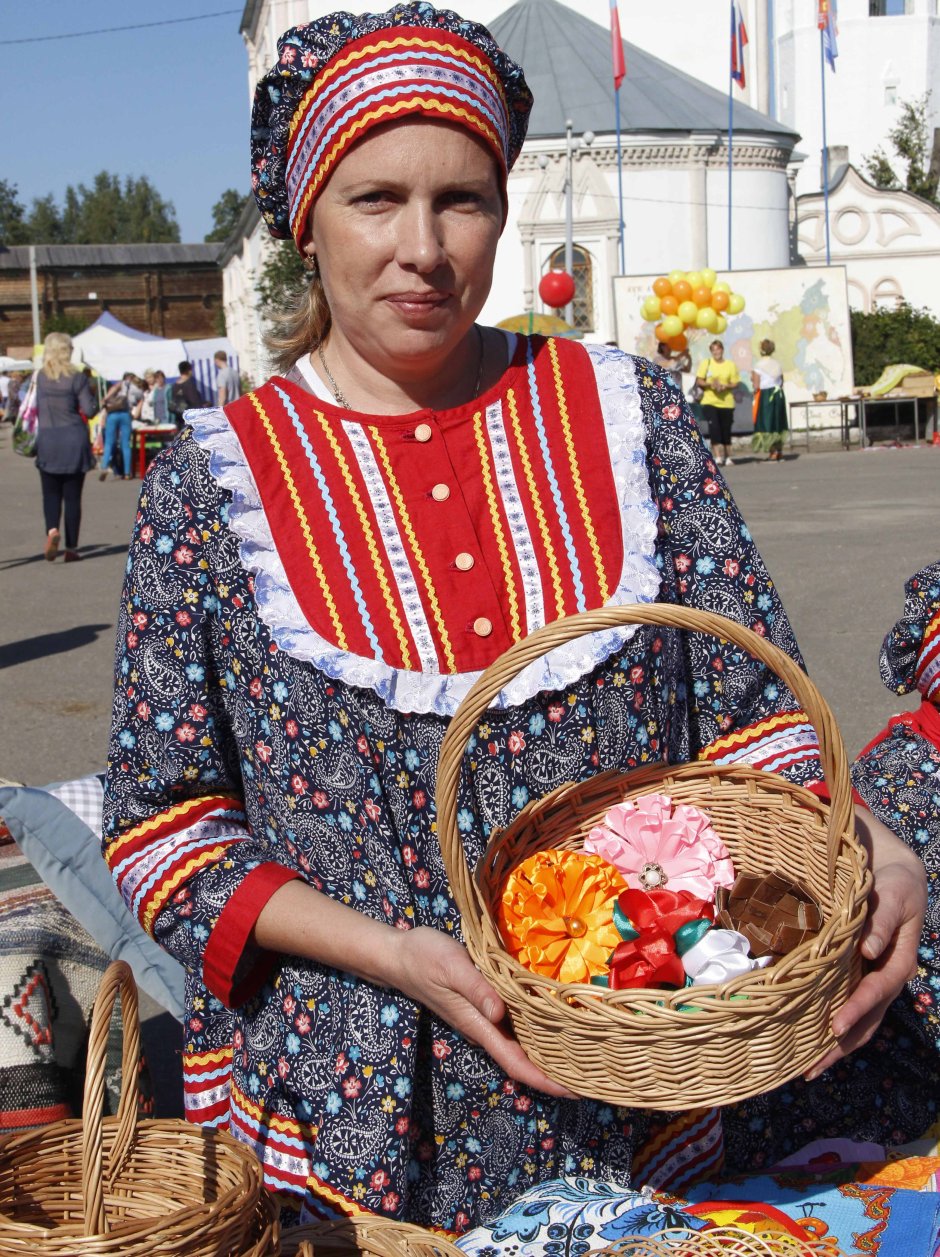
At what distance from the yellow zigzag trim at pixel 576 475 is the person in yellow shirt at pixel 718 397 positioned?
16423 millimetres

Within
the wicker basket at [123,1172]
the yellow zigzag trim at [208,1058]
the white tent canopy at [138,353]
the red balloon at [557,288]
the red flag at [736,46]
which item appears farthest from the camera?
the white tent canopy at [138,353]

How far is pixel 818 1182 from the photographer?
76.5 inches

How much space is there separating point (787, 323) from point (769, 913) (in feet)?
80.2

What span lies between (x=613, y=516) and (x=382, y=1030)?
2.32 feet

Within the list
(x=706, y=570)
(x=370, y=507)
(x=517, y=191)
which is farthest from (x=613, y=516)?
(x=517, y=191)

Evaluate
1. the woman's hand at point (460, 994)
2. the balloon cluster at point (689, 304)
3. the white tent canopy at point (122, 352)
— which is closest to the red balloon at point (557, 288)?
the balloon cluster at point (689, 304)

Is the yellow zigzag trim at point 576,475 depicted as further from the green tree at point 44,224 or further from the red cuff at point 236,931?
the green tree at point 44,224

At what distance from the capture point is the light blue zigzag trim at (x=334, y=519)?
1.71 metres

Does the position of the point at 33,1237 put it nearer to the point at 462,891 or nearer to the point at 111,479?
the point at 462,891

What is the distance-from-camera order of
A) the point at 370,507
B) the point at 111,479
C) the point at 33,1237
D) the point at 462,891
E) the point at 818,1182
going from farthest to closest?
the point at 111,479
the point at 818,1182
the point at 370,507
the point at 462,891
the point at 33,1237

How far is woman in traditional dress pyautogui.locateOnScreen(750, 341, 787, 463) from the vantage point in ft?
66.7

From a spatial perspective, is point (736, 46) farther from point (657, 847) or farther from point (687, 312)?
point (657, 847)

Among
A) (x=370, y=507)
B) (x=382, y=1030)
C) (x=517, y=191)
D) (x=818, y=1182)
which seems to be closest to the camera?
(x=382, y=1030)

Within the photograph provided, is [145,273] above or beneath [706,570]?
above
